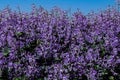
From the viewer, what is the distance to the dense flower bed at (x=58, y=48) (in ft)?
16.8

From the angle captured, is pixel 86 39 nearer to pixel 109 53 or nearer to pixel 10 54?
pixel 109 53

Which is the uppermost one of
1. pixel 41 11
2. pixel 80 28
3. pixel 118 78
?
pixel 41 11

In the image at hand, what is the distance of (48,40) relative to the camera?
5441 millimetres

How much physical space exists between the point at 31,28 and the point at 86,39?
913 mm

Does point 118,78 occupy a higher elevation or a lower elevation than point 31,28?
lower

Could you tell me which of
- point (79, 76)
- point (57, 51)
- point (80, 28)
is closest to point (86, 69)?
point (79, 76)

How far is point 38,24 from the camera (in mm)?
5820

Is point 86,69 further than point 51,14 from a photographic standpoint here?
No

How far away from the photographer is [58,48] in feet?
17.7

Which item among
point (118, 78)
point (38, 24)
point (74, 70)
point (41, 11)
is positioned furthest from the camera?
point (41, 11)

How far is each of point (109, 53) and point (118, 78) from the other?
1.34 ft

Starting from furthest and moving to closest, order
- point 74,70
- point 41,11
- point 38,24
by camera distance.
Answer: point 41,11 < point 38,24 < point 74,70

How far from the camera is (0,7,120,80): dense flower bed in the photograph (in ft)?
16.8

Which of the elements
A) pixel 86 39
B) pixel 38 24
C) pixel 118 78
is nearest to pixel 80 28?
pixel 86 39
